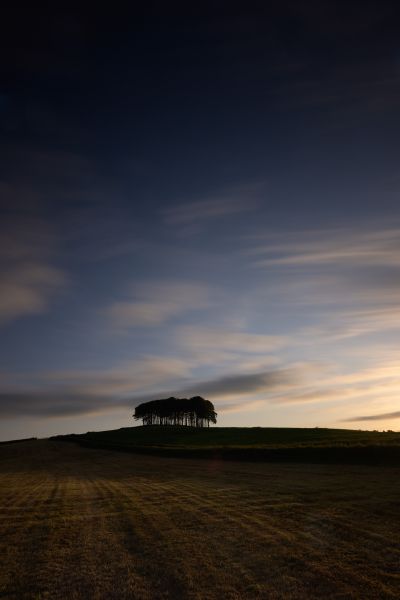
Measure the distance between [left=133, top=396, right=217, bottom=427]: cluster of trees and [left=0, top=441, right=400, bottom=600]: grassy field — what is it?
148m

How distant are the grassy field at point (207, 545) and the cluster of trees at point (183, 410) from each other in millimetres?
148194

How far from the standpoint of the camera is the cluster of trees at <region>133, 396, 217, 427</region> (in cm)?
16625

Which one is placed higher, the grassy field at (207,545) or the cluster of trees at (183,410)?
the cluster of trees at (183,410)

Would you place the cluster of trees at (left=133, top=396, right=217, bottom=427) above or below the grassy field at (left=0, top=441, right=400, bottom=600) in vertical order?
above

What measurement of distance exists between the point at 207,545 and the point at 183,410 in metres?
160

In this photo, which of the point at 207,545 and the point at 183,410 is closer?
the point at 207,545

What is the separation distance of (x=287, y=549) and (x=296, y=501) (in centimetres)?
711

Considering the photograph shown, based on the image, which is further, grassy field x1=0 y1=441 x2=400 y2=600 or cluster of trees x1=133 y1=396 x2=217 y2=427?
cluster of trees x1=133 y1=396 x2=217 y2=427

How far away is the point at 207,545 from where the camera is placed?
37.9ft

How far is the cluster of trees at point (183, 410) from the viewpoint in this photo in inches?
6545

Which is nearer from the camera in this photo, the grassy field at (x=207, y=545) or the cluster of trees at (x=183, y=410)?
the grassy field at (x=207, y=545)

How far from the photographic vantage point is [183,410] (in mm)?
167500

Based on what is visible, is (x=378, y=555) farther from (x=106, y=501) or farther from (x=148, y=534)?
(x=106, y=501)

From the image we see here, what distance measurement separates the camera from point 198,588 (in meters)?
8.65
